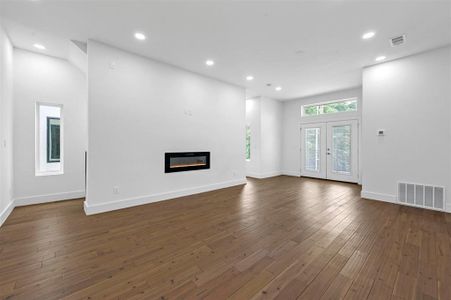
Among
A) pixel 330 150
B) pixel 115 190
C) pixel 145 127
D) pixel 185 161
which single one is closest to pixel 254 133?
pixel 330 150

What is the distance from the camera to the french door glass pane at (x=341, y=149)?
6.40m

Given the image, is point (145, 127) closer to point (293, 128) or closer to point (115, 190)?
point (115, 190)

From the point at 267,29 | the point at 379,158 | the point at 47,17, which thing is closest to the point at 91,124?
the point at 47,17

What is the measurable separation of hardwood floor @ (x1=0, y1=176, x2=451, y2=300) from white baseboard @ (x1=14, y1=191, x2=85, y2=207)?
235 millimetres

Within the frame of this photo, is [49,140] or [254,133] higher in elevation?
[254,133]

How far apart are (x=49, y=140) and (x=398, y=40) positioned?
24.4 feet

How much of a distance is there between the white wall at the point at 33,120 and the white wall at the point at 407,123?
6.89 m

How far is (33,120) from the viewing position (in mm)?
3895

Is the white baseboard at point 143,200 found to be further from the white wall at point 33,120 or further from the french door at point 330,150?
the french door at point 330,150

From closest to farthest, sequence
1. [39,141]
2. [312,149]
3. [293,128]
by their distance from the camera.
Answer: [39,141] → [312,149] → [293,128]

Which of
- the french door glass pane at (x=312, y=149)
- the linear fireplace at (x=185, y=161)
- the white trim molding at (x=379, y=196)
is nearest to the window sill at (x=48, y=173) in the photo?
the linear fireplace at (x=185, y=161)

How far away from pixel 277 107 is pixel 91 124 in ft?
22.1

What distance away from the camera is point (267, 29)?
10.0 ft

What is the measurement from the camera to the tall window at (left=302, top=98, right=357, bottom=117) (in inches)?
253
